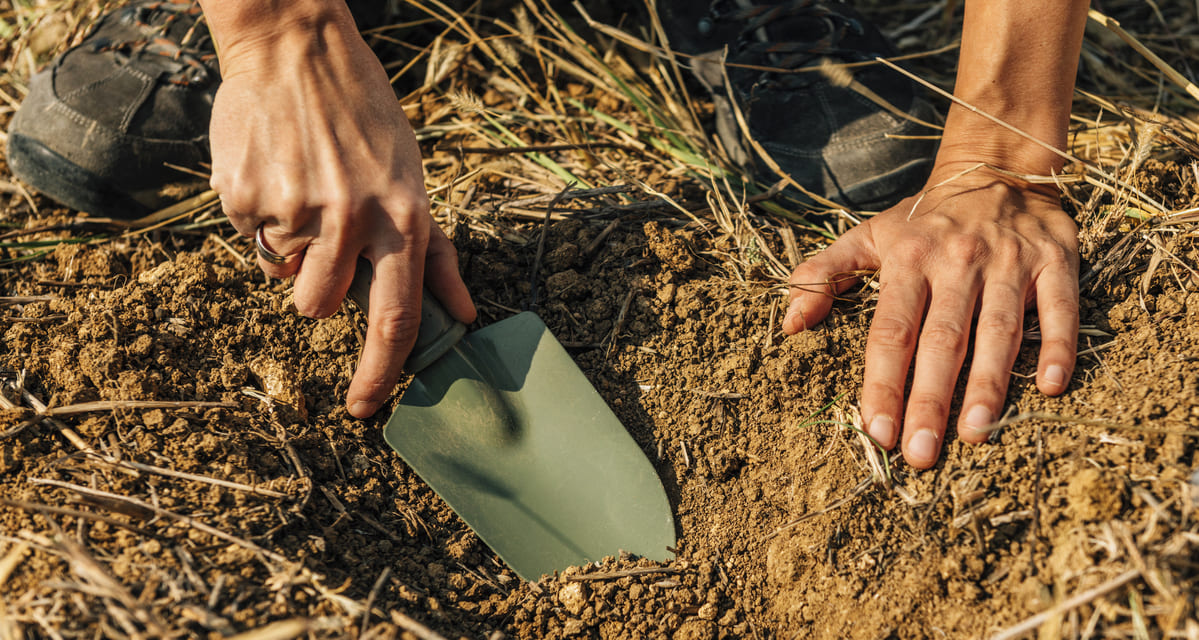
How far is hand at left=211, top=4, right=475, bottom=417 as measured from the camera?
1263mm

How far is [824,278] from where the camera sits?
4.85ft

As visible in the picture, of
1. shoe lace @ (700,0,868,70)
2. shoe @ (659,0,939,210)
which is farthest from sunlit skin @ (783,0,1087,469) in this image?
shoe lace @ (700,0,868,70)

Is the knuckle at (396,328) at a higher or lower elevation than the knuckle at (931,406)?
higher

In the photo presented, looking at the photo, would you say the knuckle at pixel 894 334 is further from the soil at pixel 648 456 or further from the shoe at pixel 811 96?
the shoe at pixel 811 96

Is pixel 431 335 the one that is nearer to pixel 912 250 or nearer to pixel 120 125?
pixel 912 250

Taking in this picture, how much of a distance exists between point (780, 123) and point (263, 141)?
1292 millimetres

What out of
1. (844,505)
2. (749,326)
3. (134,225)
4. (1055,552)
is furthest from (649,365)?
(134,225)

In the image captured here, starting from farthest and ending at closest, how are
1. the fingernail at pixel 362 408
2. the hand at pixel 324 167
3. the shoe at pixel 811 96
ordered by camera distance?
the shoe at pixel 811 96 < the fingernail at pixel 362 408 < the hand at pixel 324 167

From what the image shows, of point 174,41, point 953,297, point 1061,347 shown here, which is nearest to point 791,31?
point 953,297

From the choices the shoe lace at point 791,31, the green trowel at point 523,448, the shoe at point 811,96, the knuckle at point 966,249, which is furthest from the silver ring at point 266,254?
the shoe lace at point 791,31

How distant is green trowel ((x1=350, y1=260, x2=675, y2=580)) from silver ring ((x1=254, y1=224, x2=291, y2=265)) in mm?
136

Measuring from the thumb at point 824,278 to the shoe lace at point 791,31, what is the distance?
743mm

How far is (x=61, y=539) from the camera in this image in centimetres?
109

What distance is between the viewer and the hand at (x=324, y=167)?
126 centimetres
